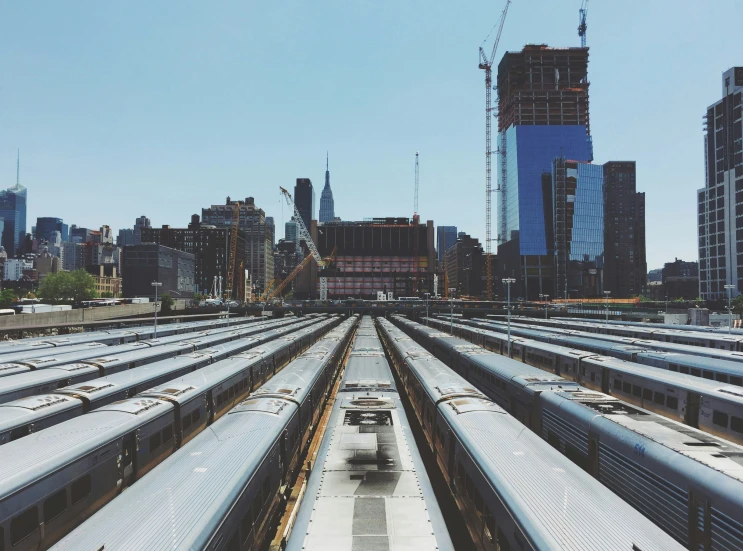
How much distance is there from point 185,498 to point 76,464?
489 centimetres

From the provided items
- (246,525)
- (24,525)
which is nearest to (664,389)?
(246,525)

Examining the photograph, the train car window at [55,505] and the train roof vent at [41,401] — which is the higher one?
the train roof vent at [41,401]

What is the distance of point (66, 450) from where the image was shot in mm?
12039

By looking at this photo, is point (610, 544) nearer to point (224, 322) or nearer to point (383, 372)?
point (383, 372)

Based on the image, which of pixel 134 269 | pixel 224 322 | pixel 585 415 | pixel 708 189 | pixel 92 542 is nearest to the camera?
pixel 92 542

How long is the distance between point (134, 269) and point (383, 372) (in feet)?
466

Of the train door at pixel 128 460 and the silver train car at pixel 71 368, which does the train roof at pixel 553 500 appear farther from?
the silver train car at pixel 71 368

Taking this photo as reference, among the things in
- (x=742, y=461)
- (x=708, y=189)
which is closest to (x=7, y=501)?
(x=742, y=461)

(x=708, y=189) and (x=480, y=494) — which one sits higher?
(x=708, y=189)

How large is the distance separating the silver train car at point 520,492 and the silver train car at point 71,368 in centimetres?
1861

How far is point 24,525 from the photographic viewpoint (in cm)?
1044

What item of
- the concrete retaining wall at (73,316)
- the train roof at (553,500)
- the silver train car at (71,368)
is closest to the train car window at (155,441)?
the silver train car at (71,368)

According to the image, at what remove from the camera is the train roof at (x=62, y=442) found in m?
10.6

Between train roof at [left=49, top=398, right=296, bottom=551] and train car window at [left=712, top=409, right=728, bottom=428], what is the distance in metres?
17.8
